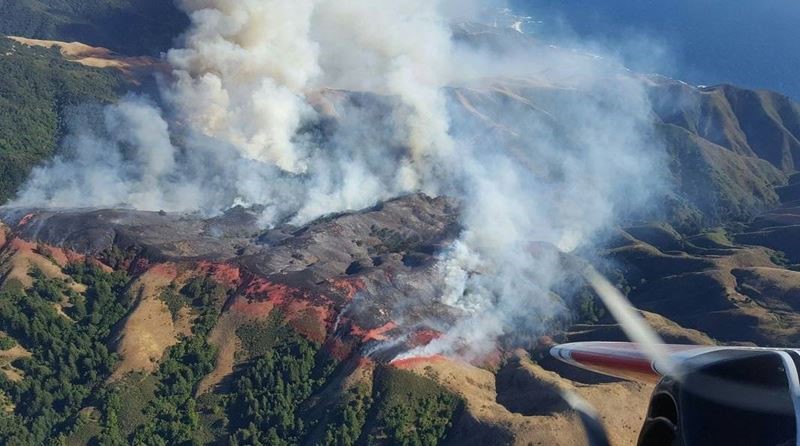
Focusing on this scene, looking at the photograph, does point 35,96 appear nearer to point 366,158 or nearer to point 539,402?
point 366,158

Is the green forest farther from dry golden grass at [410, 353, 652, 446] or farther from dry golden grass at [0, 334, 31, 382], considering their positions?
dry golden grass at [410, 353, 652, 446]

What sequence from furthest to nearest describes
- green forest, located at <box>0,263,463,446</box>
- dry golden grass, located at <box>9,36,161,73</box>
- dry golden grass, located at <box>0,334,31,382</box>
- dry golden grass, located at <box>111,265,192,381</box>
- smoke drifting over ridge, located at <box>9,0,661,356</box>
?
dry golden grass, located at <box>9,36,161,73</box>, smoke drifting over ridge, located at <box>9,0,661,356</box>, dry golden grass, located at <box>111,265,192,381</box>, dry golden grass, located at <box>0,334,31,382</box>, green forest, located at <box>0,263,463,446</box>

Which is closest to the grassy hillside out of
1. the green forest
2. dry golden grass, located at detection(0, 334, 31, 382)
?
the green forest

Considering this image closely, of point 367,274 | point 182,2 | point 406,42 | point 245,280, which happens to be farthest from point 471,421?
point 406,42

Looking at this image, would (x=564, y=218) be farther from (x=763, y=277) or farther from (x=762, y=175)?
(x=762, y=175)

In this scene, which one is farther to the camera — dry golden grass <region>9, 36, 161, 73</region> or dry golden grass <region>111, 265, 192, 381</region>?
dry golden grass <region>9, 36, 161, 73</region>

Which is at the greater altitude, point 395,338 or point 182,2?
point 182,2
